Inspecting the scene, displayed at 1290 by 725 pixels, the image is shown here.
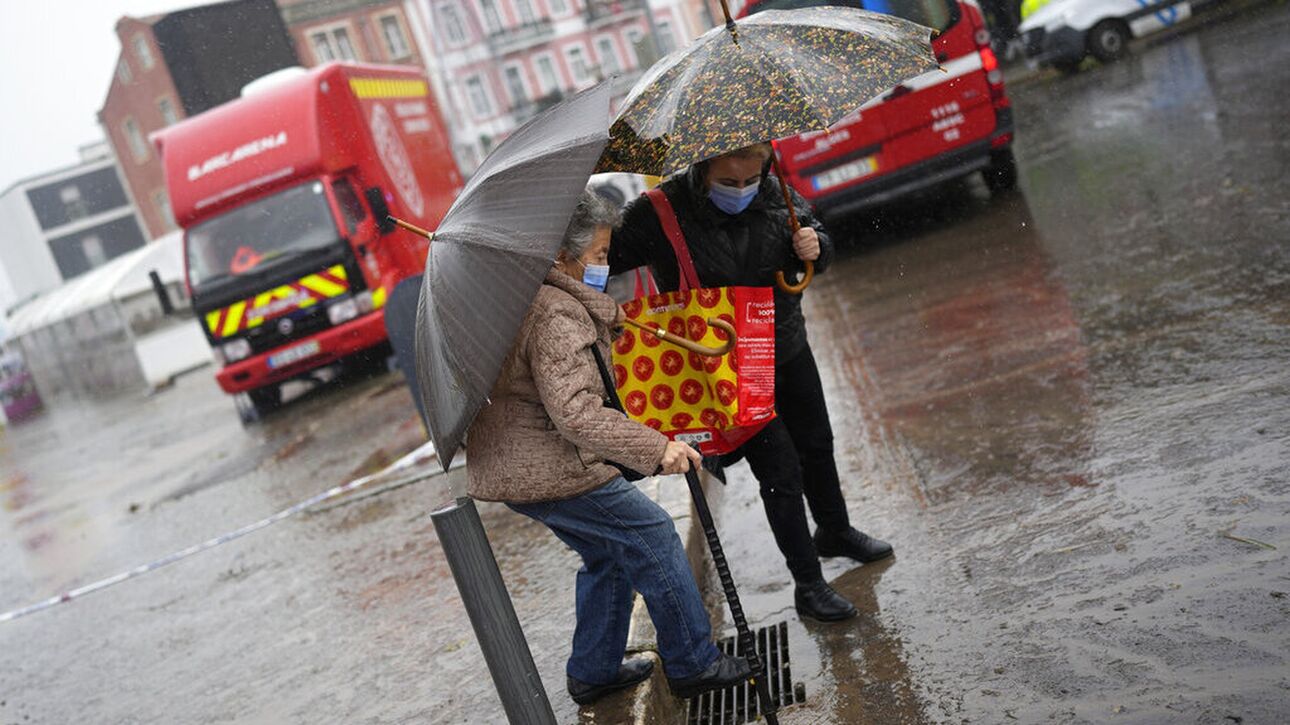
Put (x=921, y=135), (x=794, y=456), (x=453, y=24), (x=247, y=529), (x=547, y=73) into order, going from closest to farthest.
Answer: (x=794, y=456), (x=247, y=529), (x=921, y=135), (x=453, y=24), (x=547, y=73)

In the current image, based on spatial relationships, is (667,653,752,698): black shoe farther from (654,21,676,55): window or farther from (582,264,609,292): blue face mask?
(654,21,676,55): window

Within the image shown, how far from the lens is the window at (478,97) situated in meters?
58.3

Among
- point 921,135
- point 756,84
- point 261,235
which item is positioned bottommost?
point 921,135

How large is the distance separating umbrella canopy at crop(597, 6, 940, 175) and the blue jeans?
3.20 feet

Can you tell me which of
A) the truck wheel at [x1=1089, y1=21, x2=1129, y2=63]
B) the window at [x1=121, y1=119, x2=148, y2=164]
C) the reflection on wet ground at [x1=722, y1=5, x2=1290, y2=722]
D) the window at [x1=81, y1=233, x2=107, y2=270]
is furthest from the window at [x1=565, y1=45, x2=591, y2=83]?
the reflection on wet ground at [x1=722, y1=5, x2=1290, y2=722]

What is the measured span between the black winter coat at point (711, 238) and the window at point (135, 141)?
58406mm

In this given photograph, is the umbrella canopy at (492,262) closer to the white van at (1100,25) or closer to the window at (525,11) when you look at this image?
the white van at (1100,25)

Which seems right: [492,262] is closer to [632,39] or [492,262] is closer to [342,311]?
[342,311]

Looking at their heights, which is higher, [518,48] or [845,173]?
[518,48]

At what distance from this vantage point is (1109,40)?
2112 centimetres

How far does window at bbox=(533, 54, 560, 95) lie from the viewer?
60.3 m

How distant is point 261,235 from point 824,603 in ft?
36.7

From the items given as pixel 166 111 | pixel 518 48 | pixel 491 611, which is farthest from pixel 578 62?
pixel 491 611

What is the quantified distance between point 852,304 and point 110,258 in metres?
65.1
